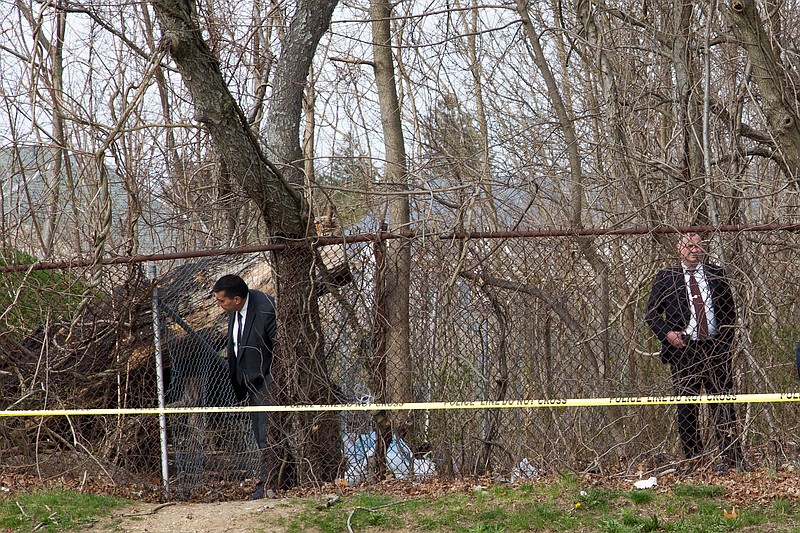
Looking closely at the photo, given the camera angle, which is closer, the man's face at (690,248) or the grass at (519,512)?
the grass at (519,512)

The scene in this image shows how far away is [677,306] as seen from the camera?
5.68m

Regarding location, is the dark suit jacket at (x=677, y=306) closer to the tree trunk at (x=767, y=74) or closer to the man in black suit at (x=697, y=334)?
the man in black suit at (x=697, y=334)

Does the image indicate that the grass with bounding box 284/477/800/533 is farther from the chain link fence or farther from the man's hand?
the man's hand

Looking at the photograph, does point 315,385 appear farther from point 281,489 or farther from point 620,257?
point 620,257

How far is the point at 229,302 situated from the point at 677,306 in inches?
121

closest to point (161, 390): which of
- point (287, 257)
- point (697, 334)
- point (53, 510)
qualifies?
point (53, 510)

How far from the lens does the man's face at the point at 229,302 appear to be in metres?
6.16

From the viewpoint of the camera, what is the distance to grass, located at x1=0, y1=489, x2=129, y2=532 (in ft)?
17.7

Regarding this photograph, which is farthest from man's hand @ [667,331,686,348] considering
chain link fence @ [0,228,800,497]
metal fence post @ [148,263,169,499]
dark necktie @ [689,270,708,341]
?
metal fence post @ [148,263,169,499]

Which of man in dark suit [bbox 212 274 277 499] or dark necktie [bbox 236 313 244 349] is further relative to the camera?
dark necktie [bbox 236 313 244 349]

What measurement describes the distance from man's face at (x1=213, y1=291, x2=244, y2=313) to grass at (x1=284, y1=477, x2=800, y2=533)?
1.49m

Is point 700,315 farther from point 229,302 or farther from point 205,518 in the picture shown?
point 205,518

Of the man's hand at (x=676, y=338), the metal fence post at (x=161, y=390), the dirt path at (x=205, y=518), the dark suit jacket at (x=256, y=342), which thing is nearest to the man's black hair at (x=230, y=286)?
the dark suit jacket at (x=256, y=342)

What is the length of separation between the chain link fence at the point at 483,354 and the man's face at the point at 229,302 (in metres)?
0.37
